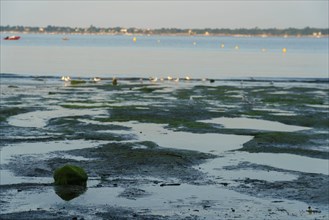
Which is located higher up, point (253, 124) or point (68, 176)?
point (68, 176)

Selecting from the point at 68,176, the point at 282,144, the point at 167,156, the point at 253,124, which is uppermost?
the point at 68,176

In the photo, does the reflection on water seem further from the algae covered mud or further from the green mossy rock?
the green mossy rock

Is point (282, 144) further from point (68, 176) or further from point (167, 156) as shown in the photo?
point (68, 176)

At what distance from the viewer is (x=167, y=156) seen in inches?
1065

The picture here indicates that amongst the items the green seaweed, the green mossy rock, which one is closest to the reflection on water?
the green seaweed

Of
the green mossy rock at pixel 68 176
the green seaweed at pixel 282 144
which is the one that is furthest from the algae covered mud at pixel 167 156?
the green mossy rock at pixel 68 176

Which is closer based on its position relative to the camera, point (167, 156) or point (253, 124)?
point (167, 156)

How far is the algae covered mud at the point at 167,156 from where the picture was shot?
19.5 metres

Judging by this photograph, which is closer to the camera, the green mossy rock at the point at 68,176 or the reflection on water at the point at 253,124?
the green mossy rock at the point at 68,176

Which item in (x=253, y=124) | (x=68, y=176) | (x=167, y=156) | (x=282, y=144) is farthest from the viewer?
(x=253, y=124)

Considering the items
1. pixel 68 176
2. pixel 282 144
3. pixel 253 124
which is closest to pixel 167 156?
pixel 68 176

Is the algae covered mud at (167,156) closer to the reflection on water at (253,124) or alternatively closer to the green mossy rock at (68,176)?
the reflection on water at (253,124)

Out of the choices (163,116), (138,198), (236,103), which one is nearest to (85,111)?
(163,116)

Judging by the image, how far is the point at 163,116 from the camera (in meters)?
39.5
